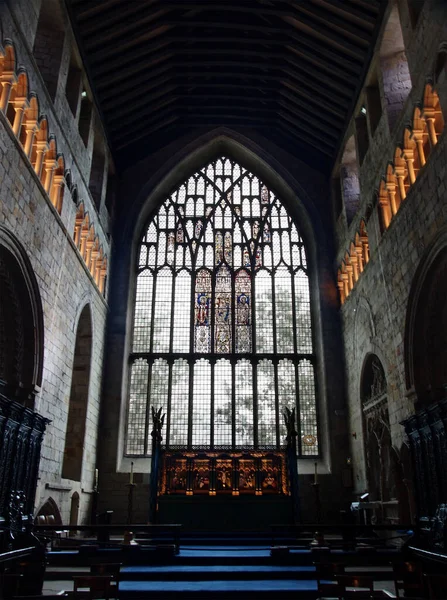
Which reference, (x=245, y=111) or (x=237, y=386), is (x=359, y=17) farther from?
(x=237, y=386)

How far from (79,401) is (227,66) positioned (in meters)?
11.1

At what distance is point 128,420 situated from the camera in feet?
54.7

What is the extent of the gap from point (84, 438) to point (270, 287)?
786 cm

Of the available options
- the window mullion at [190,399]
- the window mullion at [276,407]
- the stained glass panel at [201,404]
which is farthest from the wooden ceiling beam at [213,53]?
the stained glass panel at [201,404]

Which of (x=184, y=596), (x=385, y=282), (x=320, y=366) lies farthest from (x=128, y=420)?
(x=184, y=596)

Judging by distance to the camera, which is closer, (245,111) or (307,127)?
(307,127)

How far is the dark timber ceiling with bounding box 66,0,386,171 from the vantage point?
13.5 m

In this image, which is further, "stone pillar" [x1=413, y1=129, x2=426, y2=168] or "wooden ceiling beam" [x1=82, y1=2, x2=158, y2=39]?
"wooden ceiling beam" [x1=82, y1=2, x2=158, y2=39]

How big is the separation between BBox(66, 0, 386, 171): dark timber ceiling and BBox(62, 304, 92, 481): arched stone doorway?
6.58 m

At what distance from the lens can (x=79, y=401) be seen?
1446 cm

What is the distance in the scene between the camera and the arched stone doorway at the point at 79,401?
13.8 metres

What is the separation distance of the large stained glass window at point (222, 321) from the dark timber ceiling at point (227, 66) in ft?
7.50

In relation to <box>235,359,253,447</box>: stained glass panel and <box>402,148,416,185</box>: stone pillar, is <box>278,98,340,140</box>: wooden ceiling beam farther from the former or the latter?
<box>235,359,253,447</box>: stained glass panel

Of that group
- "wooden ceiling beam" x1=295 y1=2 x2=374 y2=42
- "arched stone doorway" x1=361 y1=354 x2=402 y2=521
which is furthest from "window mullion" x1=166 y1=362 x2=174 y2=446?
"wooden ceiling beam" x1=295 y1=2 x2=374 y2=42
